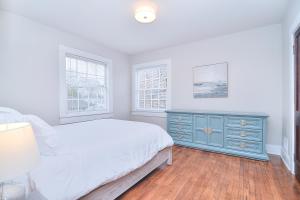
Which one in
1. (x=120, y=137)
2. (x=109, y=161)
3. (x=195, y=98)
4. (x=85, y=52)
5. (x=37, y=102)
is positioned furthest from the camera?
(x=195, y=98)

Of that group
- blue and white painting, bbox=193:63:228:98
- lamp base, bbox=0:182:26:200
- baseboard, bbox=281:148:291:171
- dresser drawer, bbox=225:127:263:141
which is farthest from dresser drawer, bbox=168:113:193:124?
lamp base, bbox=0:182:26:200

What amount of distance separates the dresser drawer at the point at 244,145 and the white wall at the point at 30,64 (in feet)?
11.2

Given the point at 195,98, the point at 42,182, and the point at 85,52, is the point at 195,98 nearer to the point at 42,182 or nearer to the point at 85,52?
the point at 85,52

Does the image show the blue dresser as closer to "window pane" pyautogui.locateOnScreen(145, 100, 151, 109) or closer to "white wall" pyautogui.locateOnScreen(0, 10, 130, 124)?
"window pane" pyautogui.locateOnScreen(145, 100, 151, 109)

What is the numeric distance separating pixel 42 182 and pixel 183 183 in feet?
5.23

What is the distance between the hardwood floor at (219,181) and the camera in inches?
68.9

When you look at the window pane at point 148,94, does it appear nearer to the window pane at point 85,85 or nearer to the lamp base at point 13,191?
the window pane at point 85,85

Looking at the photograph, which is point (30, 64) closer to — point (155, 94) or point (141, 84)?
point (141, 84)

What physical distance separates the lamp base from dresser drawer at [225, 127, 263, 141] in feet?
10.1

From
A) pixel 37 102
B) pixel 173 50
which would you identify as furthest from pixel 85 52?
pixel 173 50

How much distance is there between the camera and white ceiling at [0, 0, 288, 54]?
89.2 inches

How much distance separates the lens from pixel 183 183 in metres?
1.99

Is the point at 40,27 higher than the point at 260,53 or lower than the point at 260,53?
higher

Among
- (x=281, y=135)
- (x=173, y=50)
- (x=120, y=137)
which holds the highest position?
(x=173, y=50)
